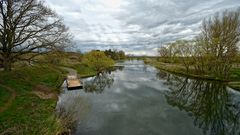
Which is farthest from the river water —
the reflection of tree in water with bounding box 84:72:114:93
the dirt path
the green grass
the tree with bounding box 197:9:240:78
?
the tree with bounding box 197:9:240:78

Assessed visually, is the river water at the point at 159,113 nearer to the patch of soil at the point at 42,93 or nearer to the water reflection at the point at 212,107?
the water reflection at the point at 212,107

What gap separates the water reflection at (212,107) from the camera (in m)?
15.4

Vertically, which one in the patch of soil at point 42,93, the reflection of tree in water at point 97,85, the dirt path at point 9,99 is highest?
the dirt path at point 9,99

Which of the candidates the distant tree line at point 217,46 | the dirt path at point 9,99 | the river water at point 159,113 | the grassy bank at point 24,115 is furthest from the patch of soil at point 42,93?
the distant tree line at point 217,46

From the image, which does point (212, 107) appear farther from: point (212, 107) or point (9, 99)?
point (9, 99)

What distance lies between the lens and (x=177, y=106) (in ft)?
70.1

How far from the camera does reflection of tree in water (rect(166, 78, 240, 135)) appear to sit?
Result: 15.4 metres

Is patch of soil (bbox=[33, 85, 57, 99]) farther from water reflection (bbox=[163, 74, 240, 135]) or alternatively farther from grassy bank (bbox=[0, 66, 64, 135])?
water reflection (bbox=[163, 74, 240, 135])

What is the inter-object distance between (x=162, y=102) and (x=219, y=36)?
91.4 feet

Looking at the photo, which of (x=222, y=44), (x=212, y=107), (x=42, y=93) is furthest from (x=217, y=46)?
(x=42, y=93)

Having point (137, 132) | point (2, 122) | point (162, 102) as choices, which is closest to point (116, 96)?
point (162, 102)

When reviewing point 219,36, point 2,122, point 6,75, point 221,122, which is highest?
point 219,36

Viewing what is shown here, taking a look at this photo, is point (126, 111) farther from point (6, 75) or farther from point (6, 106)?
point (6, 75)

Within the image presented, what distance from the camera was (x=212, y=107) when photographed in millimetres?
21047
